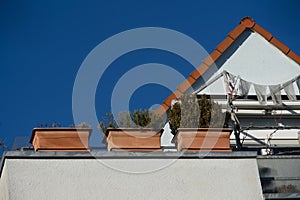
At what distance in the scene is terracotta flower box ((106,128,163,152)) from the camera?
24.0 ft

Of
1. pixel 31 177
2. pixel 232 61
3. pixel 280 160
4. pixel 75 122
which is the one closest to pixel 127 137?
pixel 75 122

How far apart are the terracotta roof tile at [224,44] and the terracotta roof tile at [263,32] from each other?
57cm

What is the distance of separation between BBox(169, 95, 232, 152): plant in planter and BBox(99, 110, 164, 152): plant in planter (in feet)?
0.96

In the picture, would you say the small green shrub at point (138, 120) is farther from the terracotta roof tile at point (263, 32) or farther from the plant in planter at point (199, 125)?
the terracotta roof tile at point (263, 32)

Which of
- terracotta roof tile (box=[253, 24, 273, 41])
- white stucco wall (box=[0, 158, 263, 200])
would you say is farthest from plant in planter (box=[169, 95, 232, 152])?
terracotta roof tile (box=[253, 24, 273, 41])

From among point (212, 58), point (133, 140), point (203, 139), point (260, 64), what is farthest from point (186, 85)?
point (133, 140)

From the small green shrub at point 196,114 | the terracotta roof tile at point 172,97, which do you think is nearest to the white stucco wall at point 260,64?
the terracotta roof tile at point 172,97

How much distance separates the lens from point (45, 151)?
705 centimetres

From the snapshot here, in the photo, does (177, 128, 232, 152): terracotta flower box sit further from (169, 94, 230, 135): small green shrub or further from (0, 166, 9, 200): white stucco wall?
(0, 166, 9, 200): white stucco wall

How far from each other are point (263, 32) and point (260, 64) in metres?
0.72

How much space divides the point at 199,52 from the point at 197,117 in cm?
262

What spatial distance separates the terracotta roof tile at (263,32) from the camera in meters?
11.5

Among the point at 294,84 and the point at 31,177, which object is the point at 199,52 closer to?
the point at 294,84

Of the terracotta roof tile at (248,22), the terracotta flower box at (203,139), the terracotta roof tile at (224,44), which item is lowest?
the terracotta flower box at (203,139)
